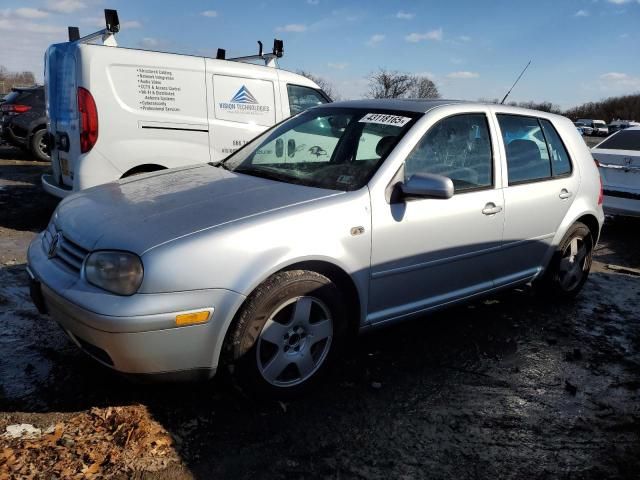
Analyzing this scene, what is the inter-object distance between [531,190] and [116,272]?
298cm

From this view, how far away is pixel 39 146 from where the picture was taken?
1138 centimetres

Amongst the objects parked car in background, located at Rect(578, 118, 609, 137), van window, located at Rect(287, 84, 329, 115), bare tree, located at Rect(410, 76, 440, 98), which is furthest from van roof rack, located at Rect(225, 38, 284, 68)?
parked car in background, located at Rect(578, 118, 609, 137)

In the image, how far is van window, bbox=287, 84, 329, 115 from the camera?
Result: 6930mm

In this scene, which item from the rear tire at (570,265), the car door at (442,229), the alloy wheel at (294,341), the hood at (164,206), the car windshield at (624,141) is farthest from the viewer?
the car windshield at (624,141)

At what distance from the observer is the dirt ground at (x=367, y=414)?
2.39 metres

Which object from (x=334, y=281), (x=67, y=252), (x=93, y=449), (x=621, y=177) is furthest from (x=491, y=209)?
(x=621, y=177)

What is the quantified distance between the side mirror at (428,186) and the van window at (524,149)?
3.44 feet

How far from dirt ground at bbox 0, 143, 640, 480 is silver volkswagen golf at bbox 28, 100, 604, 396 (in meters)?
0.31

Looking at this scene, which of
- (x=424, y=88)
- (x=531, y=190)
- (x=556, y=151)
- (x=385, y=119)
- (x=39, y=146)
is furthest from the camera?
(x=424, y=88)

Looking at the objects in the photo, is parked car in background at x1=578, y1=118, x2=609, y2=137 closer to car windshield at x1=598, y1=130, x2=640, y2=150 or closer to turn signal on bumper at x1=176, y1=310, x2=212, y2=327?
car windshield at x1=598, y1=130, x2=640, y2=150

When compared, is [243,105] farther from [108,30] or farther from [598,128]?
[598,128]

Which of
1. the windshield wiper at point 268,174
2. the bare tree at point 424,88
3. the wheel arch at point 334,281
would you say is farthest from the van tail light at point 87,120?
the bare tree at point 424,88

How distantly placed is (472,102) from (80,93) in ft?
12.4

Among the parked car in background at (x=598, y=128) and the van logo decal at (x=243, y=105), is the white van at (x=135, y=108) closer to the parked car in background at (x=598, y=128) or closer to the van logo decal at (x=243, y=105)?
the van logo decal at (x=243, y=105)
